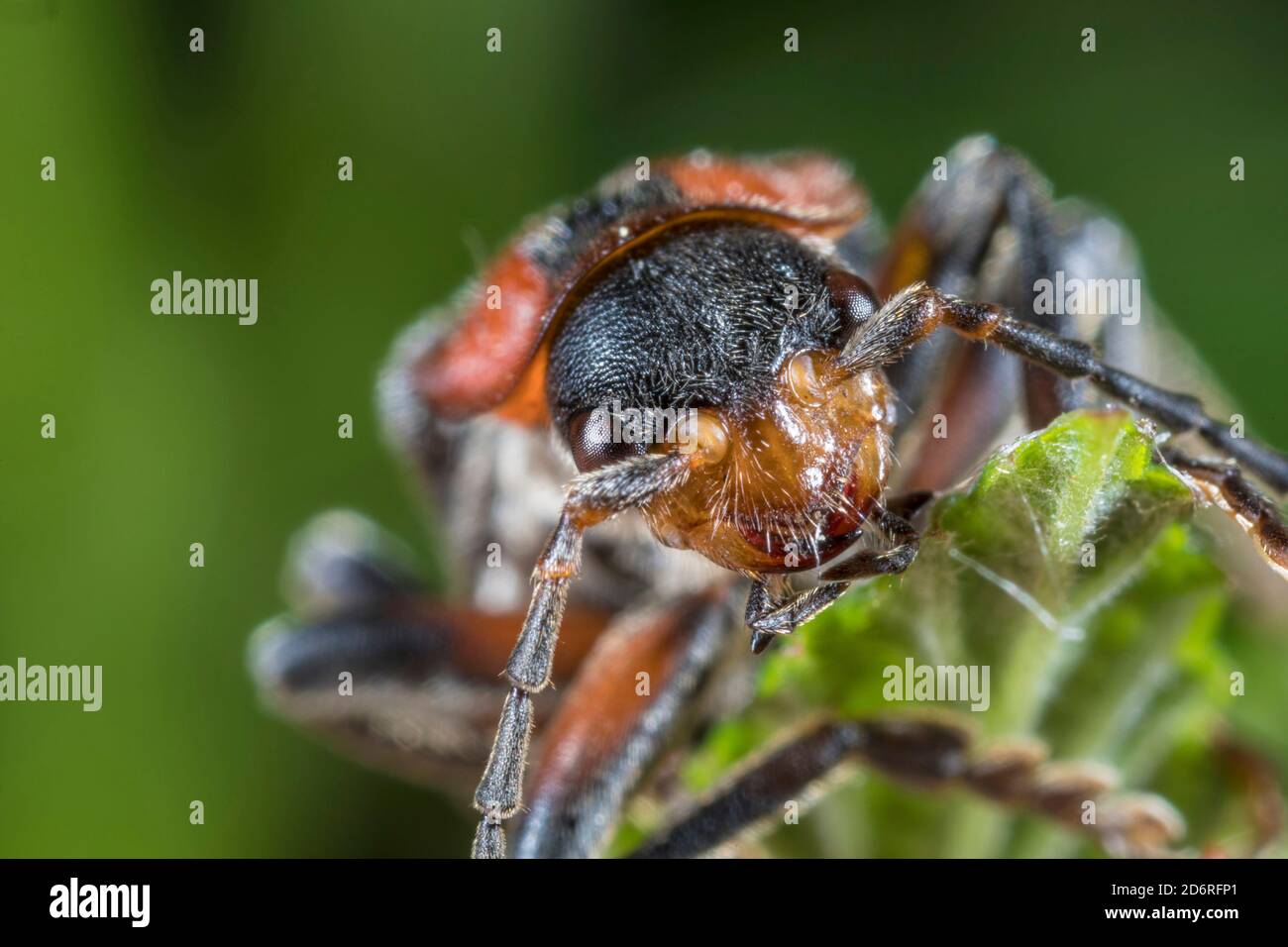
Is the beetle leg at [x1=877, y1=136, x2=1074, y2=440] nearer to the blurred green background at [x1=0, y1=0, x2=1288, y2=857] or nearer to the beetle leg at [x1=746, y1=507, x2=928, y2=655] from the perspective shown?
the beetle leg at [x1=746, y1=507, x2=928, y2=655]

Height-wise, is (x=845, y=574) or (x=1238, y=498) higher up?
(x=1238, y=498)

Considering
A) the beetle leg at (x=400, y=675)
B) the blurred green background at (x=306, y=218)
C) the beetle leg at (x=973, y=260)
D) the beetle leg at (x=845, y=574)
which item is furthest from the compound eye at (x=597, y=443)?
the blurred green background at (x=306, y=218)

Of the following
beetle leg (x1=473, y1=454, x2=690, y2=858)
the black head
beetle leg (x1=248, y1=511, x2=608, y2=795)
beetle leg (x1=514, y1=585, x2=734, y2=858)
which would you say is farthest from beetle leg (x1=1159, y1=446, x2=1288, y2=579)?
beetle leg (x1=248, y1=511, x2=608, y2=795)

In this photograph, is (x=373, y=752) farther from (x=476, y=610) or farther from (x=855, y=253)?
(x=855, y=253)

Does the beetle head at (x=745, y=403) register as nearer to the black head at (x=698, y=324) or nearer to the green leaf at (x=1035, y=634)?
the black head at (x=698, y=324)

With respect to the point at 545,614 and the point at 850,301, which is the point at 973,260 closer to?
the point at 850,301

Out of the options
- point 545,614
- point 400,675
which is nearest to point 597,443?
point 545,614

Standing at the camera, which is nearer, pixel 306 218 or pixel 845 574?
pixel 845 574
